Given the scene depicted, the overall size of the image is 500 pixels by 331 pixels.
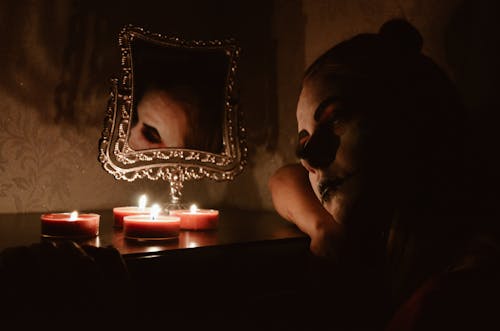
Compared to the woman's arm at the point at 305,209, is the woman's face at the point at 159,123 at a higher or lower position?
higher

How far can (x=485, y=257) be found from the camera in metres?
0.79

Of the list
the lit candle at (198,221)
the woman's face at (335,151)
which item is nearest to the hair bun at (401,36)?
the woman's face at (335,151)

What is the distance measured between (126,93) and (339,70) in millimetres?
607

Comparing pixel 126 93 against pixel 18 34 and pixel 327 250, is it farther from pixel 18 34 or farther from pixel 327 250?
pixel 327 250

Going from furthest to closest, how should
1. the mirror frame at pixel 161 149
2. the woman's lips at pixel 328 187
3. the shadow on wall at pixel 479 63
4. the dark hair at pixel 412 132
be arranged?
the mirror frame at pixel 161 149 < the shadow on wall at pixel 479 63 < the woman's lips at pixel 328 187 < the dark hair at pixel 412 132

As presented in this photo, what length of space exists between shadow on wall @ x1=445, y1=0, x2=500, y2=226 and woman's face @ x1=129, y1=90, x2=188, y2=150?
2.37ft

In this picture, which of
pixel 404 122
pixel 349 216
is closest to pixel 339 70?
pixel 404 122

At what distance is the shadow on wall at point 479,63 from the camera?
3.70 ft

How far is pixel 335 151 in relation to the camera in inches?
38.9

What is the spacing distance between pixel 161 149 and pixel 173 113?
0.36 feet

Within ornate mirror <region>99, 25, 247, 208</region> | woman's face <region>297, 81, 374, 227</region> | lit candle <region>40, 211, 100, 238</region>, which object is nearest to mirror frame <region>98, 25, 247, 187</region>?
ornate mirror <region>99, 25, 247, 208</region>

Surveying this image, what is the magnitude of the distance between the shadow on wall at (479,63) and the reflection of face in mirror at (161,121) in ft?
2.33

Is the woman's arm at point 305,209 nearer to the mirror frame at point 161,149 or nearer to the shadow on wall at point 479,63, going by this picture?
the mirror frame at point 161,149

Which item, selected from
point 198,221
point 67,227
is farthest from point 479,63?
point 67,227
